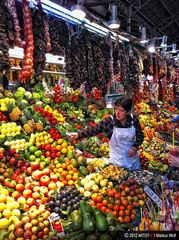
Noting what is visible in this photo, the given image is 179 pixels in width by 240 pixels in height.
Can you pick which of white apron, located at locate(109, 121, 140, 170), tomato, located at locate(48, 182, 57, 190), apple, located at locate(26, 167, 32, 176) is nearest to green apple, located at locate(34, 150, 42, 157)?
apple, located at locate(26, 167, 32, 176)

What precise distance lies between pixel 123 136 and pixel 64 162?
911 millimetres

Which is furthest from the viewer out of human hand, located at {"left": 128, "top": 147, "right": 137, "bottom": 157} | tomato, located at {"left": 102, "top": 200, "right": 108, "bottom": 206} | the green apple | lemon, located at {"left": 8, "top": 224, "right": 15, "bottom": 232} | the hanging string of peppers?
the hanging string of peppers

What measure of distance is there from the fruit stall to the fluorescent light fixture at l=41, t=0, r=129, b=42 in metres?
0.16

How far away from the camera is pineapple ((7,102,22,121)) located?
16.0 feet

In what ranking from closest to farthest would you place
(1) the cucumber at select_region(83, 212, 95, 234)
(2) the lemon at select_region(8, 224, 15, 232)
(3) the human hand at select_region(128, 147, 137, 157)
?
(1) the cucumber at select_region(83, 212, 95, 234)
(2) the lemon at select_region(8, 224, 15, 232)
(3) the human hand at select_region(128, 147, 137, 157)

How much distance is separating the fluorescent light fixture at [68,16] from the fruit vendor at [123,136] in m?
1.91

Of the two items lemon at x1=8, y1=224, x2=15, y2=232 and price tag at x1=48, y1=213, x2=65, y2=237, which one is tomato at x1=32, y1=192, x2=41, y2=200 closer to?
lemon at x1=8, y1=224, x2=15, y2=232

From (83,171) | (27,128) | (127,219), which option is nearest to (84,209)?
(127,219)

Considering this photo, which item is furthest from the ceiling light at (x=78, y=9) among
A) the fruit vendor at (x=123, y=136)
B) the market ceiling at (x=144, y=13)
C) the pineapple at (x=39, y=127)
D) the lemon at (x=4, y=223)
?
the lemon at (x=4, y=223)

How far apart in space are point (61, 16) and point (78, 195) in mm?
3827

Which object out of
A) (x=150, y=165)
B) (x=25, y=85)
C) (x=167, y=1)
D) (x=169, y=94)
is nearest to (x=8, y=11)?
(x=25, y=85)

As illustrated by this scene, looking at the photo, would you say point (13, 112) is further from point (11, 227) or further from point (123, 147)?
point (11, 227)

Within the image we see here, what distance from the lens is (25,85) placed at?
657 centimetres

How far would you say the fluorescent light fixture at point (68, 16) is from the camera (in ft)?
16.8
